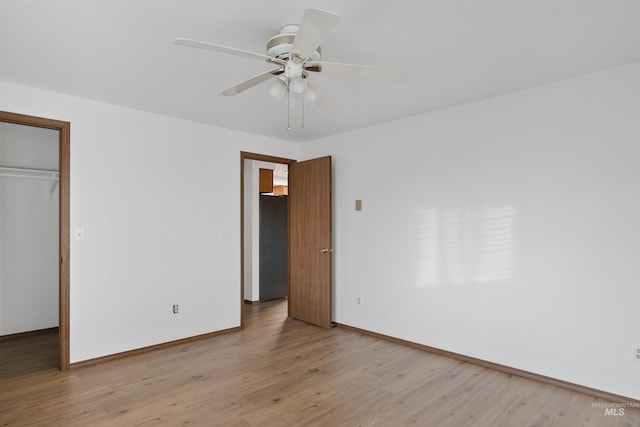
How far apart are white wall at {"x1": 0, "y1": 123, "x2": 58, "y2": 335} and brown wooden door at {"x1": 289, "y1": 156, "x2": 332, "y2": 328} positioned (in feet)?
9.40

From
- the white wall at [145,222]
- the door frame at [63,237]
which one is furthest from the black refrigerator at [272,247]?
the door frame at [63,237]

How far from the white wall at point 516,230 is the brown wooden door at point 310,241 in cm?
45

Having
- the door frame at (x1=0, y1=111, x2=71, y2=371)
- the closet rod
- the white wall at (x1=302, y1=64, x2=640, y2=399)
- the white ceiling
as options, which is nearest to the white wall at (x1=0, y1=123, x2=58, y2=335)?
the closet rod

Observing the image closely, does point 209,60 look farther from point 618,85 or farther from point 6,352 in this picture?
point 6,352

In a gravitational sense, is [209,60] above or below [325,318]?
above

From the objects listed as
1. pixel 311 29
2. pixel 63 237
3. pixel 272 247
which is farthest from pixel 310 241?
pixel 311 29

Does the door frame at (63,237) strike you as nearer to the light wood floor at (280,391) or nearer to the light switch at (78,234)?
the light switch at (78,234)

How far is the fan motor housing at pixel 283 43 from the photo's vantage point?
197 cm

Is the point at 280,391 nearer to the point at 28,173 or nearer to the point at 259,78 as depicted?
the point at 259,78

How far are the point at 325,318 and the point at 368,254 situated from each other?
0.98 meters

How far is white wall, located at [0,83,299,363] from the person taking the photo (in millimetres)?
3311

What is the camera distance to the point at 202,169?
414cm

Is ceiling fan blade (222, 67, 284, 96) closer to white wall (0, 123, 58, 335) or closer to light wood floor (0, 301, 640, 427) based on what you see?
light wood floor (0, 301, 640, 427)

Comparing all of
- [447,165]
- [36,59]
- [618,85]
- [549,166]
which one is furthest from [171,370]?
[618,85]
